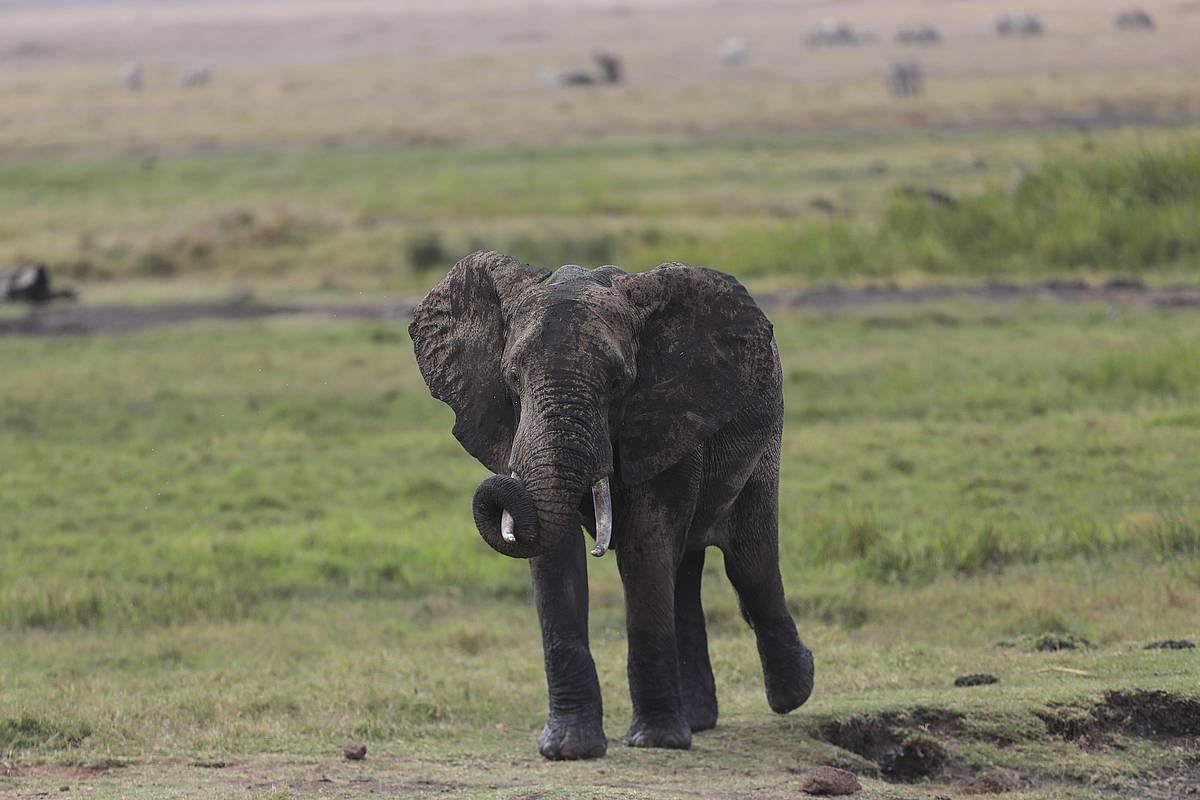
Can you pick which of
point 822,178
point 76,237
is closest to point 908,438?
point 76,237

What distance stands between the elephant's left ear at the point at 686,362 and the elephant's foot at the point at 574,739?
36.1 inches

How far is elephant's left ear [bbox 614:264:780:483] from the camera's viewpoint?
6863mm

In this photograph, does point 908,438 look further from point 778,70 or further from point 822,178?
point 778,70

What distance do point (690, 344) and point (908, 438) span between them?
6563 mm

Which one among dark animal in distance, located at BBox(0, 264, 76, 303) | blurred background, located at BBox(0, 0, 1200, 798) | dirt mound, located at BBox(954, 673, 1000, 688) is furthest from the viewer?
dark animal in distance, located at BBox(0, 264, 76, 303)

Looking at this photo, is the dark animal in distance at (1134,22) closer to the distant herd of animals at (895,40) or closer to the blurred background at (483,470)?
the distant herd of animals at (895,40)

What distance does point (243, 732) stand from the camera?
7590 millimetres

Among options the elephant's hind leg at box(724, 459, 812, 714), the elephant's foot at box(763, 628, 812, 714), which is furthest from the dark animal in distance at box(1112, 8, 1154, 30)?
the elephant's foot at box(763, 628, 812, 714)

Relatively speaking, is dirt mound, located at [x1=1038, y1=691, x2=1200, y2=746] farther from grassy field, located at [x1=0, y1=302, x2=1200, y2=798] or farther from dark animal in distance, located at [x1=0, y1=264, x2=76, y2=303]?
dark animal in distance, located at [x1=0, y1=264, x2=76, y2=303]

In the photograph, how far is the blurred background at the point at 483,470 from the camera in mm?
7598

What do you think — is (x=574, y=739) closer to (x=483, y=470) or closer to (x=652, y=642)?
(x=652, y=642)

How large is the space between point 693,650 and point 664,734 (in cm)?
71

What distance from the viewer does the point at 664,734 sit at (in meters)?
7.09

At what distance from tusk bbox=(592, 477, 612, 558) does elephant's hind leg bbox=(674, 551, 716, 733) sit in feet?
3.94
